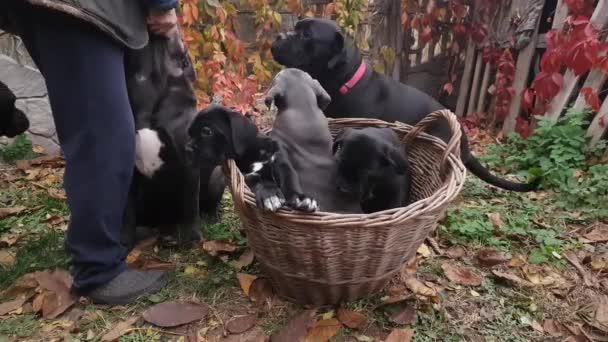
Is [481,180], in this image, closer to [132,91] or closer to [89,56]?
[132,91]

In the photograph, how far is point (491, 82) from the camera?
16.7 feet

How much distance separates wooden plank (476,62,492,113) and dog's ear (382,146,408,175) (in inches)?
129

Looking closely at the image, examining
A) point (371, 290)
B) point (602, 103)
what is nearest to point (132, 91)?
point (371, 290)

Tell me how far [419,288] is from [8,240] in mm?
2239

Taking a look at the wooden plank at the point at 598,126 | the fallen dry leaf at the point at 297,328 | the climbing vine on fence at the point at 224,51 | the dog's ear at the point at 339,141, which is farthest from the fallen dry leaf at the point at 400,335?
the climbing vine on fence at the point at 224,51

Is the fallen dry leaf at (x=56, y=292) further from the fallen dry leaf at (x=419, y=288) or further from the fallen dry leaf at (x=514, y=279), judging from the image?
the fallen dry leaf at (x=514, y=279)

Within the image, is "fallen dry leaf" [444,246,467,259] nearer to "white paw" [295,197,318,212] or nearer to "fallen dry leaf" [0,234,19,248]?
"white paw" [295,197,318,212]

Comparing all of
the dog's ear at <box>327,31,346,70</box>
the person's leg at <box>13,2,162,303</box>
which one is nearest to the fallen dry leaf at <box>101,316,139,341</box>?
the person's leg at <box>13,2,162,303</box>

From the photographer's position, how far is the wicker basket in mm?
1811

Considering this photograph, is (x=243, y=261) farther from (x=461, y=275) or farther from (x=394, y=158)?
(x=461, y=275)

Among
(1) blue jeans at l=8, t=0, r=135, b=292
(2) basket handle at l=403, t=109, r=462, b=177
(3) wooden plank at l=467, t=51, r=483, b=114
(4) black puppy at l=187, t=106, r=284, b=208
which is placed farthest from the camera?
(3) wooden plank at l=467, t=51, r=483, b=114

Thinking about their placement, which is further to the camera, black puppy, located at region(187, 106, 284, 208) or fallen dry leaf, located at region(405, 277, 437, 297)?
fallen dry leaf, located at region(405, 277, 437, 297)

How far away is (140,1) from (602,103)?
3.42 meters

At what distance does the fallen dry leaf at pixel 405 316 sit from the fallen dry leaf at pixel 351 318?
5.8 inches
